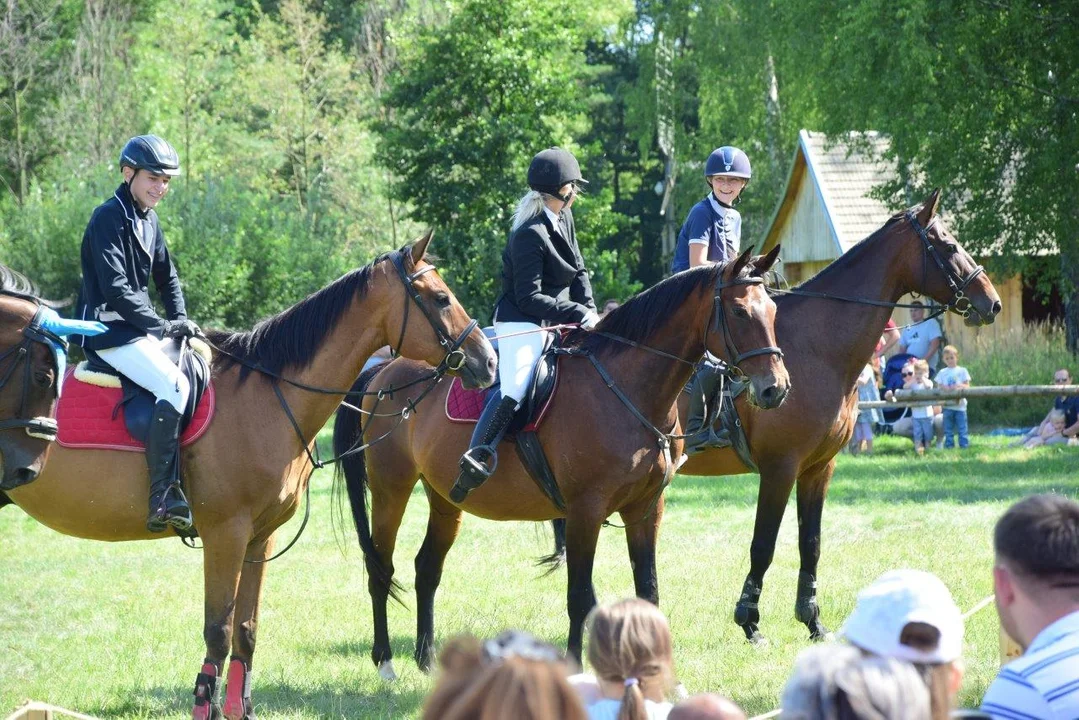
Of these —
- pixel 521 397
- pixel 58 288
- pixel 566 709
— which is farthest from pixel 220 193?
pixel 566 709

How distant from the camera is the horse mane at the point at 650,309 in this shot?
7270 mm

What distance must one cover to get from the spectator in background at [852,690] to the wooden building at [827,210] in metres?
26.6

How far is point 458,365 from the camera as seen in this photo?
21.7 feet

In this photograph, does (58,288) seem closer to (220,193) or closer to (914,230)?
(220,193)

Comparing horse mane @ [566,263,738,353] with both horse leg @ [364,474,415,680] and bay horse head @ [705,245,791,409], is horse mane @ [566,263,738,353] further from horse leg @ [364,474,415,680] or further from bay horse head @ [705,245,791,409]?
horse leg @ [364,474,415,680]

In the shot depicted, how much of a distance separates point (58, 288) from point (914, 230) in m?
24.3

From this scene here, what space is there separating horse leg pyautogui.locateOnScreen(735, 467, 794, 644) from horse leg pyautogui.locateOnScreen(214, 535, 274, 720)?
132 inches

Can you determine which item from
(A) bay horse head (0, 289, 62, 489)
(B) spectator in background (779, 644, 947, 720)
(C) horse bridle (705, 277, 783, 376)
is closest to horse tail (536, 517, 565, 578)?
(C) horse bridle (705, 277, 783, 376)

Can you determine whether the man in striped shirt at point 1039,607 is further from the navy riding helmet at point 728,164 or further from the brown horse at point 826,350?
the navy riding helmet at point 728,164

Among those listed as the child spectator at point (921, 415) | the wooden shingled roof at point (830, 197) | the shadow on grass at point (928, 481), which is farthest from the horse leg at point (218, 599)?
the wooden shingled roof at point (830, 197)

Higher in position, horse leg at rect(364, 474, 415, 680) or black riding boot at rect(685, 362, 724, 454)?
black riding boot at rect(685, 362, 724, 454)

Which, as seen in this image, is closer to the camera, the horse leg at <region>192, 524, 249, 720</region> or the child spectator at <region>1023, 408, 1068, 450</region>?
the horse leg at <region>192, 524, 249, 720</region>

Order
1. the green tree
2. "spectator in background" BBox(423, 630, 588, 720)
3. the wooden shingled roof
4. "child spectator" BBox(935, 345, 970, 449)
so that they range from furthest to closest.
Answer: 1. the wooden shingled roof
2. the green tree
3. "child spectator" BBox(935, 345, 970, 449)
4. "spectator in background" BBox(423, 630, 588, 720)

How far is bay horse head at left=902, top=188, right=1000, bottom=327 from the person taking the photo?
8.48 m
